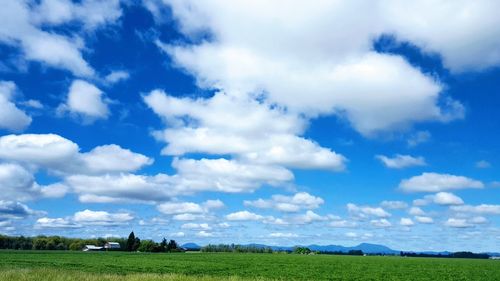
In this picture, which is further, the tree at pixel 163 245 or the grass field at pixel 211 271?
the tree at pixel 163 245

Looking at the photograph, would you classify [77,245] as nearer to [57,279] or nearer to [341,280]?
[341,280]

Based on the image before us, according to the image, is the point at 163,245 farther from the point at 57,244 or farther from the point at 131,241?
the point at 57,244

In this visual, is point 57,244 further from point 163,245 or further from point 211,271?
point 211,271

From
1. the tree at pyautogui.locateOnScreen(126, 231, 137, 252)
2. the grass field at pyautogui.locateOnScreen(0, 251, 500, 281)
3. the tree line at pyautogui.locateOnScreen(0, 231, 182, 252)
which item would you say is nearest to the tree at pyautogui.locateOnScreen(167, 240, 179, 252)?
the tree line at pyautogui.locateOnScreen(0, 231, 182, 252)

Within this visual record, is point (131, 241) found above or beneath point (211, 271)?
above

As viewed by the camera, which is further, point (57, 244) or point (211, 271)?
point (57, 244)

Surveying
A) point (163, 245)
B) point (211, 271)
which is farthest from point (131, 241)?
point (211, 271)

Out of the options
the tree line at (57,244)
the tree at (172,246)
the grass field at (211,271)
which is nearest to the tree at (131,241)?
the tree line at (57,244)

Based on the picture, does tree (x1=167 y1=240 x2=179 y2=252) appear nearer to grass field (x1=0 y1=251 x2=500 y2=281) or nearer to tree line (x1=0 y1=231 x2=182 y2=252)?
tree line (x1=0 y1=231 x2=182 y2=252)

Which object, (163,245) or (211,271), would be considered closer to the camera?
(211,271)

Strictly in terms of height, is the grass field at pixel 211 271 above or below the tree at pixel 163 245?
below

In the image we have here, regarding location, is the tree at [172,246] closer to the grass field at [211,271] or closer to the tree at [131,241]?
the tree at [131,241]

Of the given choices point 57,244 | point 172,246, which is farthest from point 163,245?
point 57,244

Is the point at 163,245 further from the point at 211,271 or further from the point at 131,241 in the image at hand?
the point at 211,271
